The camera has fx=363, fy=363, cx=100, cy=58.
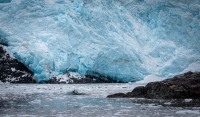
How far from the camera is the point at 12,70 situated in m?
53.3

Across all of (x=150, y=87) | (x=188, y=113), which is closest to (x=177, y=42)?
(x=150, y=87)

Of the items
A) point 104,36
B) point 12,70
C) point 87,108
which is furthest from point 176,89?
point 12,70

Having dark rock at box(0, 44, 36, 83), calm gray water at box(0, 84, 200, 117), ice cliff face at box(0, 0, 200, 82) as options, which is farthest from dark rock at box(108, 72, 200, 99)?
dark rock at box(0, 44, 36, 83)

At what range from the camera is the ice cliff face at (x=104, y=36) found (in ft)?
168

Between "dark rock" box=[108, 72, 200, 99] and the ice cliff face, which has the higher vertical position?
the ice cliff face

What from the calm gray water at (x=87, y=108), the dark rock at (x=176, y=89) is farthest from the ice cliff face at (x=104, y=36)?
the calm gray water at (x=87, y=108)

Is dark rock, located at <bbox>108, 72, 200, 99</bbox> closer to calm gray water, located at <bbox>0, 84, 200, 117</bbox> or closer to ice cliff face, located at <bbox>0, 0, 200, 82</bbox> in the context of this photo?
calm gray water, located at <bbox>0, 84, 200, 117</bbox>

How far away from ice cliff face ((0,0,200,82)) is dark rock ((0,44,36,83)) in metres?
1.49

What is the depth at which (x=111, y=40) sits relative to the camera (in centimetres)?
5431

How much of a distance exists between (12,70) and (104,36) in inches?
573

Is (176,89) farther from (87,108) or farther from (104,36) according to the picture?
(104,36)

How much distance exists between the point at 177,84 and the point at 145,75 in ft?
93.5

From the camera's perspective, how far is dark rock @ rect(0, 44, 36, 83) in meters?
52.9

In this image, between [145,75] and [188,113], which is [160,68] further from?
[188,113]
